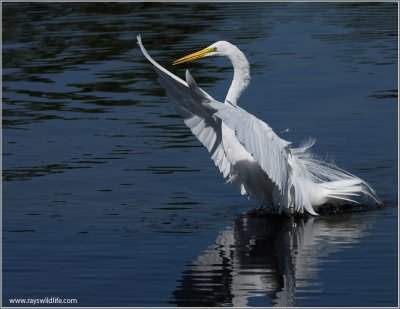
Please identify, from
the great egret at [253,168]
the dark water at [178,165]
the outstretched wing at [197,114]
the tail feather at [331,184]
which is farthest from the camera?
the tail feather at [331,184]

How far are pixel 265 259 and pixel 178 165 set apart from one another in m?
3.30

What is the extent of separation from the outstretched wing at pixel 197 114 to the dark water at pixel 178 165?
0.57m

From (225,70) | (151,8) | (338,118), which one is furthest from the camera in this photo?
(151,8)

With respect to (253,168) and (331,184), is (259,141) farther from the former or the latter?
(331,184)

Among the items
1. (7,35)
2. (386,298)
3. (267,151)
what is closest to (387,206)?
(267,151)

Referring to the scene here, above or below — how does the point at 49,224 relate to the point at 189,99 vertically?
below

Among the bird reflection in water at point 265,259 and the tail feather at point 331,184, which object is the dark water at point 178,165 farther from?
the tail feather at point 331,184

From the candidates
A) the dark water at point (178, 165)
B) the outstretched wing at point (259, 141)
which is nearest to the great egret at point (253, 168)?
the outstretched wing at point (259, 141)

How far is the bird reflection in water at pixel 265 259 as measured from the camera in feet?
29.4

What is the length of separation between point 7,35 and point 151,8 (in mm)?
4473

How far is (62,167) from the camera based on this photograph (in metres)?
13.1

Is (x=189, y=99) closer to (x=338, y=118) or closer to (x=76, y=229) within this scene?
(x=76, y=229)

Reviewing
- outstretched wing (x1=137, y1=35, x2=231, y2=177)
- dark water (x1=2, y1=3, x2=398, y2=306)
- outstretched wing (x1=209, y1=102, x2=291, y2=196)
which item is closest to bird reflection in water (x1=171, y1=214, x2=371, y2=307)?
dark water (x1=2, y1=3, x2=398, y2=306)

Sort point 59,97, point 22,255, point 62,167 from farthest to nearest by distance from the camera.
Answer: point 59,97 < point 62,167 < point 22,255
